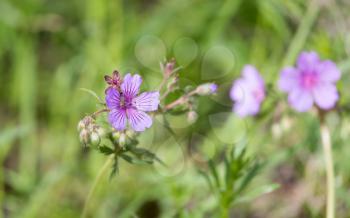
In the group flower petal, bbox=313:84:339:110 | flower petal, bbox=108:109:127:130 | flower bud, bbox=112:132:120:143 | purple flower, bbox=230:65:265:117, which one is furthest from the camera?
purple flower, bbox=230:65:265:117

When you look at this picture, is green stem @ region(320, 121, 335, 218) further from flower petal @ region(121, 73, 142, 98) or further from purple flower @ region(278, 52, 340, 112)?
flower petal @ region(121, 73, 142, 98)

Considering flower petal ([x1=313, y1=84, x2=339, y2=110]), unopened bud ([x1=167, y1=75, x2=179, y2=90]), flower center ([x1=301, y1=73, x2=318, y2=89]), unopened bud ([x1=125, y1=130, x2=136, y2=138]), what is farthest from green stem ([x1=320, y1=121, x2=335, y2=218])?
unopened bud ([x1=125, y1=130, x2=136, y2=138])

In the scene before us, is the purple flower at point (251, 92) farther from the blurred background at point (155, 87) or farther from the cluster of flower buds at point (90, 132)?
the cluster of flower buds at point (90, 132)

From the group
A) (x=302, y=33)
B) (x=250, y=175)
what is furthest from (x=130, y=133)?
(x=302, y=33)

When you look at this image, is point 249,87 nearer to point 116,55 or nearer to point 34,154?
point 116,55

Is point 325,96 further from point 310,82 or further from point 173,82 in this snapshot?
point 173,82

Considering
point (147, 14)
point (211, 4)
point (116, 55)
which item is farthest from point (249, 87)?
point (147, 14)
